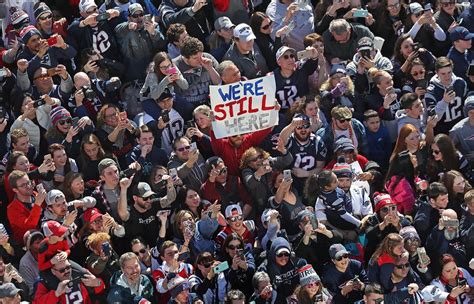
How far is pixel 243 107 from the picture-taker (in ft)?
66.7

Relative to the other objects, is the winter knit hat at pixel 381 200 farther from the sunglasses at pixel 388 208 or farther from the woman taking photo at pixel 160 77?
the woman taking photo at pixel 160 77

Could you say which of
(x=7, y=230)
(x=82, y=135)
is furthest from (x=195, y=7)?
(x=7, y=230)

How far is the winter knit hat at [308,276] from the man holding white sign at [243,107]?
201 cm

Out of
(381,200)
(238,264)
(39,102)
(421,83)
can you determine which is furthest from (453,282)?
(39,102)

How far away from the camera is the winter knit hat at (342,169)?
20.1 metres

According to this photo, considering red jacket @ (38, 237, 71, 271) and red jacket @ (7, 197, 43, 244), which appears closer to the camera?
red jacket @ (38, 237, 71, 271)

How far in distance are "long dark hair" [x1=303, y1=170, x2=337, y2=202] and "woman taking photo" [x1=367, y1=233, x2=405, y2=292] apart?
3.22ft

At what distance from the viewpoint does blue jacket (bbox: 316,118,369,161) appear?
20781mm

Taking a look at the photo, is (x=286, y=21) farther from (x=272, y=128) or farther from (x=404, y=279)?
(x=404, y=279)

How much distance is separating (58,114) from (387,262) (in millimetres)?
4010

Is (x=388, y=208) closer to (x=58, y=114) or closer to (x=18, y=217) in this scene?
(x=58, y=114)

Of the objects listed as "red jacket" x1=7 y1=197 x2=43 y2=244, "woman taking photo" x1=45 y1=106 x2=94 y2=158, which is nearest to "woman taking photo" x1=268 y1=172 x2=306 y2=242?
"woman taking photo" x1=45 y1=106 x2=94 y2=158

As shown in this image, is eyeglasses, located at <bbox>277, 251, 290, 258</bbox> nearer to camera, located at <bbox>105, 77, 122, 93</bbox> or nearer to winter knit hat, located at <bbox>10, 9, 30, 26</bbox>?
camera, located at <bbox>105, 77, 122, 93</bbox>

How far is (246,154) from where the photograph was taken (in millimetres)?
20312
